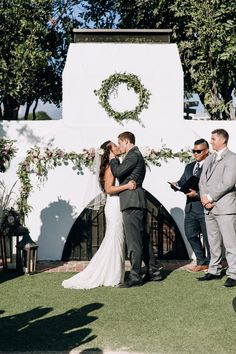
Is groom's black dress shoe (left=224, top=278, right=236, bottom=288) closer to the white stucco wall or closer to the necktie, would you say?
the necktie

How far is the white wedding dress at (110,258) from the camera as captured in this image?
7.37 meters

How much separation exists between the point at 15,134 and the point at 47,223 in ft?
5.24

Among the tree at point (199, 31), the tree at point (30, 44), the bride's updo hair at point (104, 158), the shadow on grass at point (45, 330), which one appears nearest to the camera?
the shadow on grass at point (45, 330)

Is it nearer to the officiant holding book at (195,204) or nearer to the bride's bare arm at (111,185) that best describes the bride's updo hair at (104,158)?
the bride's bare arm at (111,185)

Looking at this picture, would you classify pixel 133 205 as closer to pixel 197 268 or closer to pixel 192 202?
pixel 192 202

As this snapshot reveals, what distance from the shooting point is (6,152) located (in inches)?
368

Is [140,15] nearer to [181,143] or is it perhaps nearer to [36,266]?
[181,143]

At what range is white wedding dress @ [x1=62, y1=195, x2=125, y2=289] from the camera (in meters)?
7.37

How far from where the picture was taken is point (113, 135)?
9.49 m

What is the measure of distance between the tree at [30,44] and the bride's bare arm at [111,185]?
32.4ft

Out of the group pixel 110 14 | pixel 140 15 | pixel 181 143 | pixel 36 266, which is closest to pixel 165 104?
pixel 181 143

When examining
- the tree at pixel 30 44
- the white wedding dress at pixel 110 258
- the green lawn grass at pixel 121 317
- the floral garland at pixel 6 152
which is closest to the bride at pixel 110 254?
the white wedding dress at pixel 110 258

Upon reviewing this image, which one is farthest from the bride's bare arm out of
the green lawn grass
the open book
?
the green lawn grass

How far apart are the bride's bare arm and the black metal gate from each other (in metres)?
1.97
